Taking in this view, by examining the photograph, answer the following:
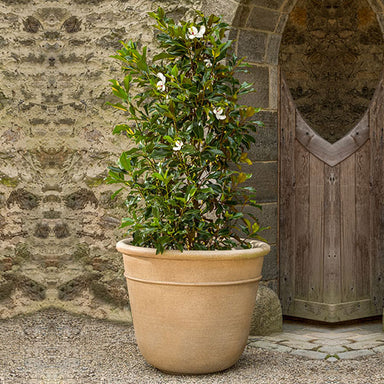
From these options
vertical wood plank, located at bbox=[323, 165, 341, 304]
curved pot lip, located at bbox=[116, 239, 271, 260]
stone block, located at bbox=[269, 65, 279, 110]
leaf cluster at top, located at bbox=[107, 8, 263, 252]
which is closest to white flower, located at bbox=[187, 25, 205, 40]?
leaf cluster at top, located at bbox=[107, 8, 263, 252]

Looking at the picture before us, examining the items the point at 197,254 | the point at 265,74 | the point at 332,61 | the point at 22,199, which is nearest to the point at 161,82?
the point at 197,254

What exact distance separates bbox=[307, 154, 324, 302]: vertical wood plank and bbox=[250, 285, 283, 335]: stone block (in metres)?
0.39

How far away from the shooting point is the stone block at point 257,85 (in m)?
4.20

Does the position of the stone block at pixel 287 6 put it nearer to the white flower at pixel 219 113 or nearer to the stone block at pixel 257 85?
the stone block at pixel 257 85

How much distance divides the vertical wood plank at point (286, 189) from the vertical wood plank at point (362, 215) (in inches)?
19.4

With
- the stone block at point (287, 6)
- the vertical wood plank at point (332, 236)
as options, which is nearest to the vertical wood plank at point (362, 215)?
the vertical wood plank at point (332, 236)

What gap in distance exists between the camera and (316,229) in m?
4.51

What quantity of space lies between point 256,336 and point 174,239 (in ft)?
4.31

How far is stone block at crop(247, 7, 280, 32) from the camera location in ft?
13.5

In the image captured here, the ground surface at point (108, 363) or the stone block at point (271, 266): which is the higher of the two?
the stone block at point (271, 266)

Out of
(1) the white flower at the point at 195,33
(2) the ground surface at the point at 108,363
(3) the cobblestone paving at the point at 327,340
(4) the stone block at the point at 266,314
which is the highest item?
(1) the white flower at the point at 195,33

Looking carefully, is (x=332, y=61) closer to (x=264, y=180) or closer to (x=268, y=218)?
(x=264, y=180)

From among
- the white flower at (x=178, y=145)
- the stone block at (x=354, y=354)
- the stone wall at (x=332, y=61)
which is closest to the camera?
the white flower at (x=178, y=145)

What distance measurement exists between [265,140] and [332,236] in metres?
0.89
